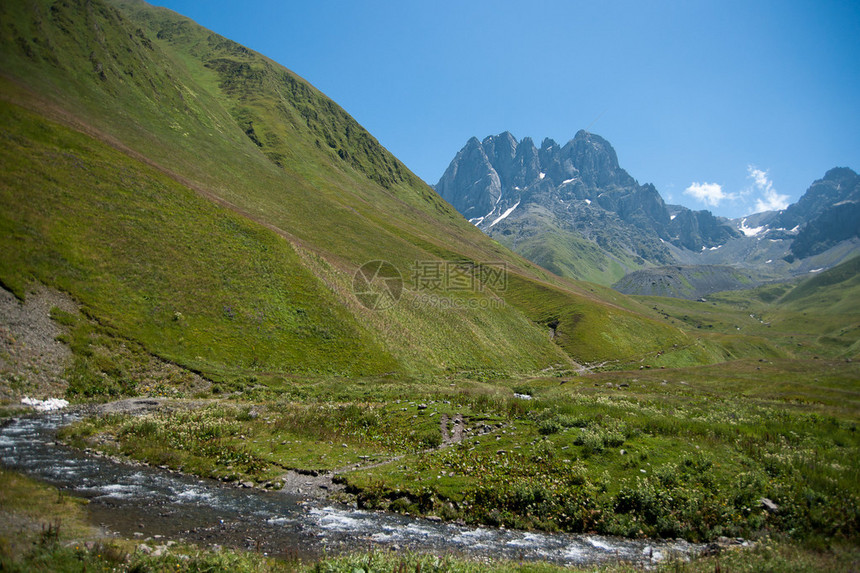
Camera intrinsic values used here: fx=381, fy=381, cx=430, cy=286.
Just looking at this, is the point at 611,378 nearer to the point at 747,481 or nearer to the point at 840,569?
the point at 747,481

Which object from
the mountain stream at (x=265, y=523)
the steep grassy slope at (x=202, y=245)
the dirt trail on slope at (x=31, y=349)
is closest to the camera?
the mountain stream at (x=265, y=523)

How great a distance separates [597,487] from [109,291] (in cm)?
4675

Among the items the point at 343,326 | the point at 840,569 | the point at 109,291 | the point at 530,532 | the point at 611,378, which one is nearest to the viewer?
the point at 840,569

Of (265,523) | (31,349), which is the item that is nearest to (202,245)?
(31,349)

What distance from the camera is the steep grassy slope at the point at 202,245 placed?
4094 cm

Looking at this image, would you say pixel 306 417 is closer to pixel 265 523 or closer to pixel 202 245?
pixel 265 523

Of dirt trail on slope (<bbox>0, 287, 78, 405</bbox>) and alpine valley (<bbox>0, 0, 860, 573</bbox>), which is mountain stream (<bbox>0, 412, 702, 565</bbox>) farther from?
dirt trail on slope (<bbox>0, 287, 78, 405</bbox>)

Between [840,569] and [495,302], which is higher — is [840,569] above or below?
below

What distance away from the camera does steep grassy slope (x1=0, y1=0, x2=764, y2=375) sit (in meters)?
40.9

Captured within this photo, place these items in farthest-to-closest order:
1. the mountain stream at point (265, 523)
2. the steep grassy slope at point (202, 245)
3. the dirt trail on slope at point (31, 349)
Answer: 1. the steep grassy slope at point (202, 245)
2. the dirt trail on slope at point (31, 349)
3. the mountain stream at point (265, 523)

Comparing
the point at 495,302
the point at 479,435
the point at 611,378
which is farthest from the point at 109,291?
the point at 495,302

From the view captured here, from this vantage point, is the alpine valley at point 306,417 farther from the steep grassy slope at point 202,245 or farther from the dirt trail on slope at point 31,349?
the steep grassy slope at point 202,245

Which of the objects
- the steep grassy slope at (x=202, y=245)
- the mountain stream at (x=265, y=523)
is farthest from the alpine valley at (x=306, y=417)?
the steep grassy slope at (x=202, y=245)

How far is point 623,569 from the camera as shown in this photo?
455 inches
